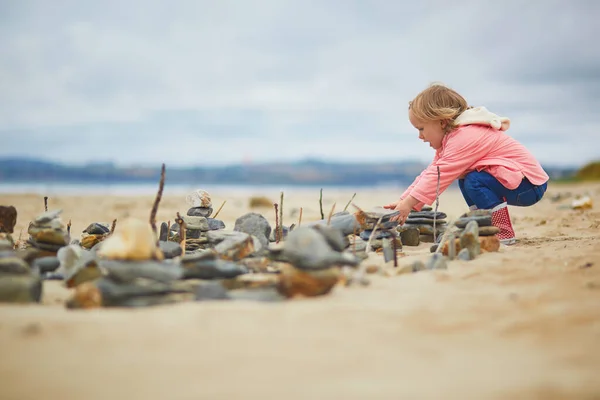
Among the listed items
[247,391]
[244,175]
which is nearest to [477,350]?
[247,391]

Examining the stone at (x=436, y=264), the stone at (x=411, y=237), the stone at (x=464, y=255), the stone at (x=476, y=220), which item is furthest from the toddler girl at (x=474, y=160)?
the stone at (x=436, y=264)

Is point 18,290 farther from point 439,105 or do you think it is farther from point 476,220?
point 439,105

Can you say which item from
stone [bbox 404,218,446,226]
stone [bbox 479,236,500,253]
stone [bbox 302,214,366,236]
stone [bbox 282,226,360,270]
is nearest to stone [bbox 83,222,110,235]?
stone [bbox 302,214,366,236]

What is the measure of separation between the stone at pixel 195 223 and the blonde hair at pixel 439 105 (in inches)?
86.5

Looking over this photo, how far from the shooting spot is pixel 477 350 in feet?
7.35

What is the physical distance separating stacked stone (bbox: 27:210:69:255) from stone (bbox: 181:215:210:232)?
103 centimetres

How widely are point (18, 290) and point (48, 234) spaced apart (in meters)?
1.20

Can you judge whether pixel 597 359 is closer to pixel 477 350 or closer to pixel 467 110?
pixel 477 350

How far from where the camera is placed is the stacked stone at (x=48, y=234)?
404 centimetres

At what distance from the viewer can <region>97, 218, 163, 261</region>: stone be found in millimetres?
3086

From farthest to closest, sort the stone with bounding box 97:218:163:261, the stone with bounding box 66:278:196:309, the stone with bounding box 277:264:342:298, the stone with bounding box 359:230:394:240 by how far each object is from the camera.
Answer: the stone with bounding box 359:230:394:240 → the stone with bounding box 97:218:163:261 → the stone with bounding box 277:264:342:298 → the stone with bounding box 66:278:196:309

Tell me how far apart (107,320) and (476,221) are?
9.44 feet

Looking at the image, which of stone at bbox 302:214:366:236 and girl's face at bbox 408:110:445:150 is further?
girl's face at bbox 408:110:445:150

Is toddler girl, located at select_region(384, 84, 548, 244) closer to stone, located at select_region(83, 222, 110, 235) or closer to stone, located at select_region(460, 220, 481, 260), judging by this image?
stone, located at select_region(460, 220, 481, 260)
